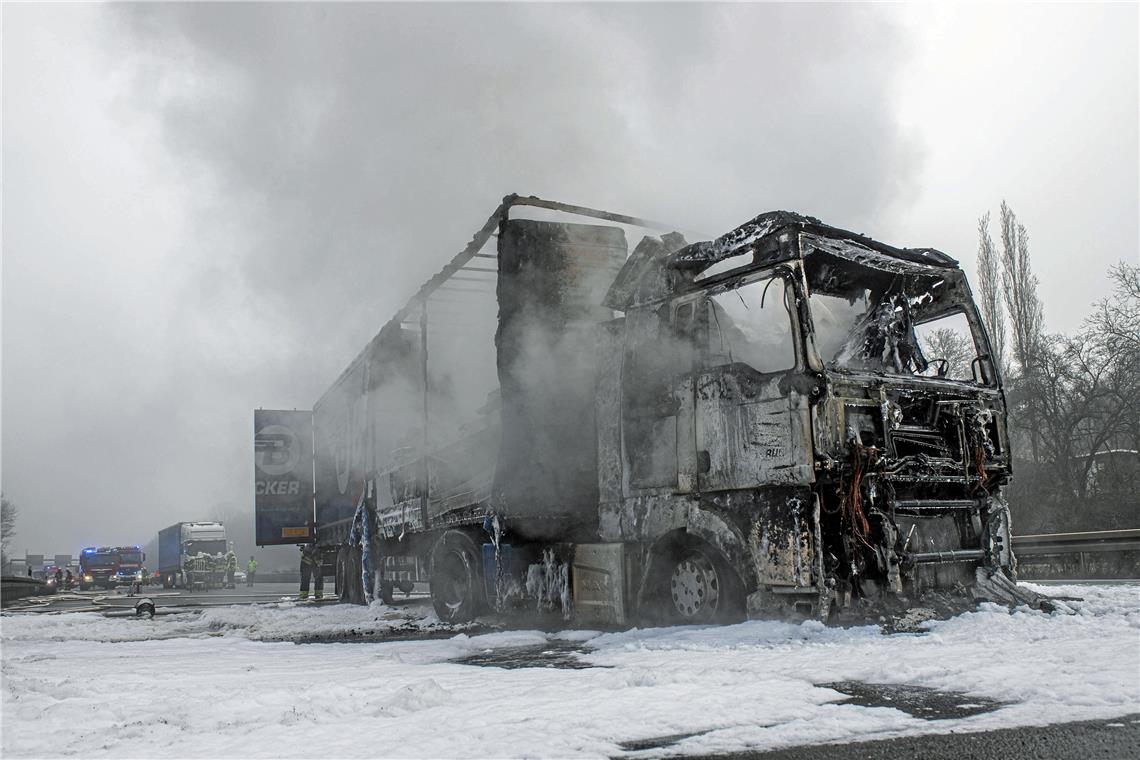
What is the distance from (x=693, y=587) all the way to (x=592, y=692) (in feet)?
8.22

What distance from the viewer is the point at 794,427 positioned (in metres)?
5.90

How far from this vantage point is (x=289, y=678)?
5.14m

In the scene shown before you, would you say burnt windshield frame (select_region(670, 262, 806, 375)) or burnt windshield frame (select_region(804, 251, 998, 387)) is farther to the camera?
burnt windshield frame (select_region(804, 251, 998, 387))

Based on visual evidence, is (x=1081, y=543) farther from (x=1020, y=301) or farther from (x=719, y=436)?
(x=1020, y=301)

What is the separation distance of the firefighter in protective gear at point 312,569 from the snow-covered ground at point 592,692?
994cm

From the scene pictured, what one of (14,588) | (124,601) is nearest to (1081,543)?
(124,601)

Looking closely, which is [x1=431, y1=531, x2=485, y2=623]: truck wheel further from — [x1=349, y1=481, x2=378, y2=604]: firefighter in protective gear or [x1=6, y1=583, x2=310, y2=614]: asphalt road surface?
[x1=6, y1=583, x2=310, y2=614]: asphalt road surface

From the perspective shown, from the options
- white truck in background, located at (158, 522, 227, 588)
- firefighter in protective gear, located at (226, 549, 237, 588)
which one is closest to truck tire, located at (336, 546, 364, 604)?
white truck in background, located at (158, 522, 227, 588)

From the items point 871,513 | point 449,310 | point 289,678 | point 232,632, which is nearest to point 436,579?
point 232,632

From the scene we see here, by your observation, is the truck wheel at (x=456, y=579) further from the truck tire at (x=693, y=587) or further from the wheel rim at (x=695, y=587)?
the wheel rim at (x=695, y=587)

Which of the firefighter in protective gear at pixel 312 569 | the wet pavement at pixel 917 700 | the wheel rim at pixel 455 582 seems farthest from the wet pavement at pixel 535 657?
the firefighter in protective gear at pixel 312 569

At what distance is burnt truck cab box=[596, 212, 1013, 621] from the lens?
584 cm

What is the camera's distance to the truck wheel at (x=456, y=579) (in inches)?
364

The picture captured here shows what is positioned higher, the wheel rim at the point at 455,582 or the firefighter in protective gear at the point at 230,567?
the wheel rim at the point at 455,582
